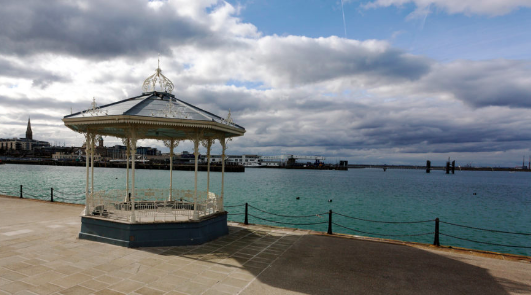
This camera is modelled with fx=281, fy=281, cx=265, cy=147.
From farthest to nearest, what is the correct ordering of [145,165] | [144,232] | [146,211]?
[145,165] < [146,211] < [144,232]

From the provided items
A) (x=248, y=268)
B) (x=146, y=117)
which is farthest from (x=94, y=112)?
(x=248, y=268)

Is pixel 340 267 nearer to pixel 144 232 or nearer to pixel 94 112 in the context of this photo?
pixel 144 232

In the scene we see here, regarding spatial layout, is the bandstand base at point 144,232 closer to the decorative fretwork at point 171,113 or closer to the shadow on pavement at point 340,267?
the shadow on pavement at point 340,267

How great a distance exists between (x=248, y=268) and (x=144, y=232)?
3.64 m

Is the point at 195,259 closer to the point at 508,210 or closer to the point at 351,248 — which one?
the point at 351,248

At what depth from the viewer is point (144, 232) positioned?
340 inches

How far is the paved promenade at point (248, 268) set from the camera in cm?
599

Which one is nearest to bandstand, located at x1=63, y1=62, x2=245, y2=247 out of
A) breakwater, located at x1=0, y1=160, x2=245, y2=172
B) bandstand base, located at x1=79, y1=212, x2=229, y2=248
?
bandstand base, located at x1=79, y1=212, x2=229, y2=248

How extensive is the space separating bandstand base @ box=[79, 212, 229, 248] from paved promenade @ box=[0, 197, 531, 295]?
0.87 feet

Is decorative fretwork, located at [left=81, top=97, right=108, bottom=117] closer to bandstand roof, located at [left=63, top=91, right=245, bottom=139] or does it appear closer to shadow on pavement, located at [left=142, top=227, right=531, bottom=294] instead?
bandstand roof, located at [left=63, top=91, right=245, bottom=139]

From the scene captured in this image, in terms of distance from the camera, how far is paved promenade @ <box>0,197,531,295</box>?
19.7ft

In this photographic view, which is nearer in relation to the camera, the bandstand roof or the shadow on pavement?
the shadow on pavement

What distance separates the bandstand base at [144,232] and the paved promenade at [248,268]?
0.87 ft

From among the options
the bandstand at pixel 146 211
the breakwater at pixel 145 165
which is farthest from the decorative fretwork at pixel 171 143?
the breakwater at pixel 145 165
